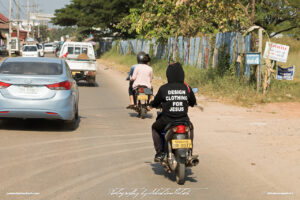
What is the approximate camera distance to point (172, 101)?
22.7 ft

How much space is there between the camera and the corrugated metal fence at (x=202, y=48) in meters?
20.9

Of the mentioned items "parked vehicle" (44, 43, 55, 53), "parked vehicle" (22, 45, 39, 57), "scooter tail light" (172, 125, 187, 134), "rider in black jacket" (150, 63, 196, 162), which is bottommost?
"parked vehicle" (44, 43, 55, 53)

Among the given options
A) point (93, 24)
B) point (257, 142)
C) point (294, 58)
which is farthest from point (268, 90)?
point (93, 24)

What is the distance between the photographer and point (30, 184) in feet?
20.9

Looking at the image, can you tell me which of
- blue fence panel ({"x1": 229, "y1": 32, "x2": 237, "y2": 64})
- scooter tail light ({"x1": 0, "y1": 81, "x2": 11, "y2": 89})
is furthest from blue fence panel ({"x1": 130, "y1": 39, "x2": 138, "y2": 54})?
scooter tail light ({"x1": 0, "y1": 81, "x2": 11, "y2": 89})

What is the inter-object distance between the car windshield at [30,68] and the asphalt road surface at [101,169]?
120 cm

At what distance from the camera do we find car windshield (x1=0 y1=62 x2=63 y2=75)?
36.1ft

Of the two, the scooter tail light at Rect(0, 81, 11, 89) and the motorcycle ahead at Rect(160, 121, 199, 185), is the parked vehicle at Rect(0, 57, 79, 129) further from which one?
the motorcycle ahead at Rect(160, 121, 199, 185)

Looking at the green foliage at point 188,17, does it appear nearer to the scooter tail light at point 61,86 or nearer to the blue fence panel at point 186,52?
the blue fence panel at point 186,52

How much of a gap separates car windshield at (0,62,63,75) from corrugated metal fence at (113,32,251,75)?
34.0 feet

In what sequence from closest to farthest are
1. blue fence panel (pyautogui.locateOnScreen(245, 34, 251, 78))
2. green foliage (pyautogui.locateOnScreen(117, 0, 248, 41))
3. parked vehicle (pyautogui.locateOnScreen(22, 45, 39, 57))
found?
1. blue fence panel (pyautogui.locateOnScreen(245, 34, 251, 78))
2. green foliage (pyautogui.locateOnScreen(117, 0, 248, 41))
3. parked vehicle (pyautogui.locateOnScreen(22, 45, 39, 57))

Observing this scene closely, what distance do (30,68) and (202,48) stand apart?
684 inches

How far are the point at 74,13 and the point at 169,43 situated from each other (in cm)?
4054

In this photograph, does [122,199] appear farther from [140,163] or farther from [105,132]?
[105,132]
